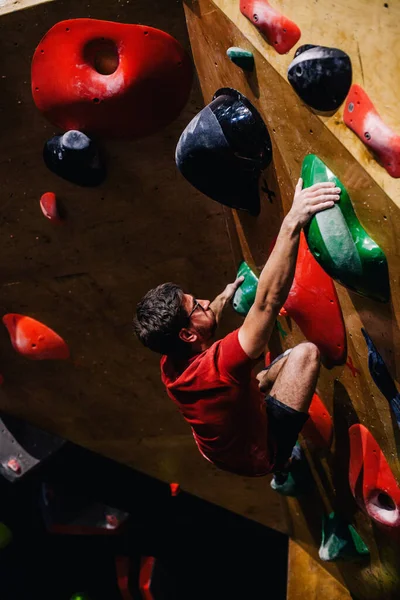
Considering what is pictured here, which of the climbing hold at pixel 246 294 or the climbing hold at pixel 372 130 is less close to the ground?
the climbing hold at pixel 372 130

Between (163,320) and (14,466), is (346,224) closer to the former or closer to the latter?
(163,320)

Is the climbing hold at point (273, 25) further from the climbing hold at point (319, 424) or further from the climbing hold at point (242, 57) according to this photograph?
the climbing hold at point (319, 424)

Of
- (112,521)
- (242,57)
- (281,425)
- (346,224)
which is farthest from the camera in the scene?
(112,521)

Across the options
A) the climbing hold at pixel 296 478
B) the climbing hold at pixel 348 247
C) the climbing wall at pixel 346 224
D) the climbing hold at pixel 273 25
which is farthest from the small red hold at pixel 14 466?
the climbing hold at pixel 273 25

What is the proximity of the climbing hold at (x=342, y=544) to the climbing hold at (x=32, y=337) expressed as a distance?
1.42 meters

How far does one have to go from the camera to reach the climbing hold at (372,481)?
2.80 m

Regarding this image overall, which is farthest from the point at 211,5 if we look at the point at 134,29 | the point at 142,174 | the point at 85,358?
the point at 85,358

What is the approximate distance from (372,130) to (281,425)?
111 centimetres

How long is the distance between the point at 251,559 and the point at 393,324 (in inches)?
134

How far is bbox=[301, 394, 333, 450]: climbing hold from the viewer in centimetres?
307

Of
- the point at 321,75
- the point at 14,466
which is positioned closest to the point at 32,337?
the point at 14,466

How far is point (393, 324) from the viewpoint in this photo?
2.31 meters

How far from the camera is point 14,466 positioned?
433 cm

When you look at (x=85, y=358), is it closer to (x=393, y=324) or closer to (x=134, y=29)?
(x=134, y=29)
